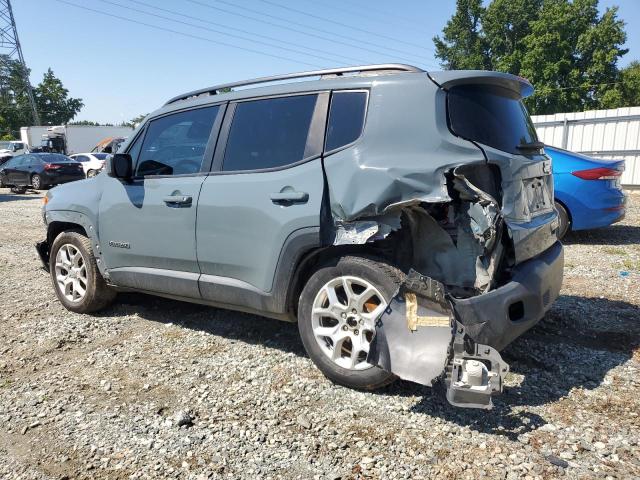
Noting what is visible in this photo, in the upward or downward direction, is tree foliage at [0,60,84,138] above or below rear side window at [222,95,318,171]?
above

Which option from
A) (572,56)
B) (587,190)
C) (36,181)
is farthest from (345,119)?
(572,56)

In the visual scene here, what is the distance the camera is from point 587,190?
712 cm

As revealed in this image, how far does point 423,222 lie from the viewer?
310 centimetres

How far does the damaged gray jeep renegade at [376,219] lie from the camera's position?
9.24 ft

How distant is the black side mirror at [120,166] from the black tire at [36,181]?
16973 millimetres

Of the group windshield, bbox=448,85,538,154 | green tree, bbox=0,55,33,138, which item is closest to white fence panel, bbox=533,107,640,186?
windshield, bbox=448,85,538,154

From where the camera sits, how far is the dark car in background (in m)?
18.7

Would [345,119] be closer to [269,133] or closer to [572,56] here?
[269,133]

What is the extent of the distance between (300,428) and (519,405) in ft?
4.22

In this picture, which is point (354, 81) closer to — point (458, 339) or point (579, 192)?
point (458, 339)

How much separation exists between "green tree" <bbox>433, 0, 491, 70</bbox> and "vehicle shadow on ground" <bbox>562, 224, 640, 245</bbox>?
44.6 metres

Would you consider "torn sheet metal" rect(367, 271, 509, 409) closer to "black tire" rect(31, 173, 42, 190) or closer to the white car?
"black tire" rect(31, 173, 42, 190)

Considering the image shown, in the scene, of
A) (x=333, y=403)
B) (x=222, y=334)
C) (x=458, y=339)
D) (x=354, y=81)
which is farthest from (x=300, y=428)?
(x=354, y=81)

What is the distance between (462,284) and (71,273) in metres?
3.65
